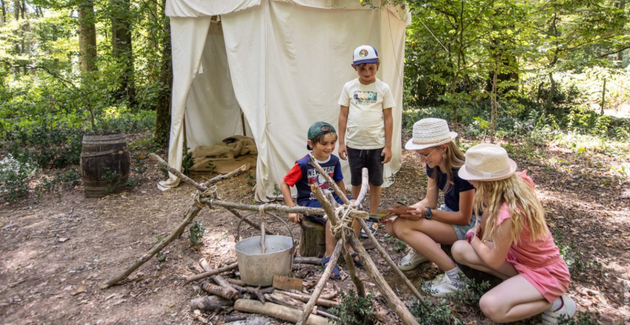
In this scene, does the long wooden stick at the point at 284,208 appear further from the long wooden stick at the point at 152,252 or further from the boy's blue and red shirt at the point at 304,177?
the boy's blue and red shirt at the point at 304,177

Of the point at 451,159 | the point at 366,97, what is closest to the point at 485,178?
the point at 451,159

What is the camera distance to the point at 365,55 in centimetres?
363

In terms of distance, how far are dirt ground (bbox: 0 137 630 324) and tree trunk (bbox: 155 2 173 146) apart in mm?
1785

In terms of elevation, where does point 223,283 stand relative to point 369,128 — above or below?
below

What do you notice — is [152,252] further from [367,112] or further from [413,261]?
[367,112]

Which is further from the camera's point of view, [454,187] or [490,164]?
[454,187]

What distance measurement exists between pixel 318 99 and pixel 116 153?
9.22ft

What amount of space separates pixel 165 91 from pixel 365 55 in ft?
15.5

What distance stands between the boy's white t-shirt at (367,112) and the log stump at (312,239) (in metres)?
1.14

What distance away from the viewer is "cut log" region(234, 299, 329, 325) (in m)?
2.36

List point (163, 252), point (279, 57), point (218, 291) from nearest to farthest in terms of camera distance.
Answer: point (218, 291) → point (163, 252) → point (279, 57)

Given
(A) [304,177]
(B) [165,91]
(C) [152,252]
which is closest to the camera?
(C) [152,252]

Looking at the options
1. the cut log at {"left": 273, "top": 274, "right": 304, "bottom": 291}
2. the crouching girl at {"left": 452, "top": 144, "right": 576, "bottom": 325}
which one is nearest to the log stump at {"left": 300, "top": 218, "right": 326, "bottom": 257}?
the cut log at {"left": 273, "top": 274, "right": 304, "bottom": 291}

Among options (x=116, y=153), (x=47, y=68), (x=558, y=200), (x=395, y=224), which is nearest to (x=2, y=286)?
(x=116, y=153)
